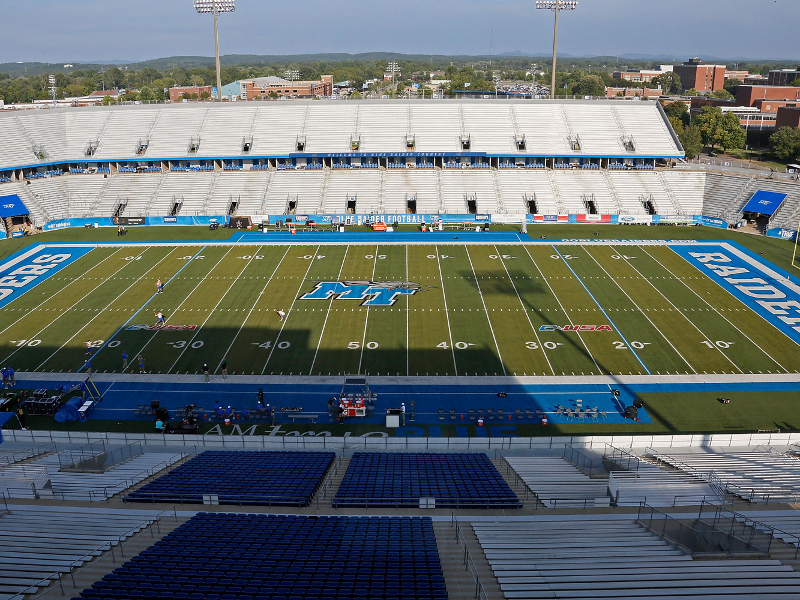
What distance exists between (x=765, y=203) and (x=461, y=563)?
49.3 meters

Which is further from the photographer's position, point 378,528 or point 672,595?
point 378,528

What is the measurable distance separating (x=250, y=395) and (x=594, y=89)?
5885 inches

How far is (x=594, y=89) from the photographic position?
154 meters

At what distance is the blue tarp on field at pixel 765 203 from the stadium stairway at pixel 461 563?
153 ft

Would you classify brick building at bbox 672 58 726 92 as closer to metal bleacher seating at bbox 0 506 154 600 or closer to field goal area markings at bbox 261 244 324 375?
field goal area markings at bbox 261 244 324 375

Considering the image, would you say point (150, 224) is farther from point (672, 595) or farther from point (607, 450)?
point (672, 595)

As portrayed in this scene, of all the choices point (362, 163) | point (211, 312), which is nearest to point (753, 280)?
point (211, 312)

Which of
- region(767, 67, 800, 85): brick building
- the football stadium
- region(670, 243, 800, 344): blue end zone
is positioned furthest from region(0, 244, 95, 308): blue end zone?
region(767, 67, 800, 85): brick building

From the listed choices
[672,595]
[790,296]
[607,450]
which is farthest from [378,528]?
[790,296]

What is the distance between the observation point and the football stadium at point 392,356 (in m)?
12.4

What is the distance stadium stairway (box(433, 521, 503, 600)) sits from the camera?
1100cm

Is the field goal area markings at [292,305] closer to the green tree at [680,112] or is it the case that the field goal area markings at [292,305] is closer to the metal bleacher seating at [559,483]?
the metal bleacher seating at [559,483]

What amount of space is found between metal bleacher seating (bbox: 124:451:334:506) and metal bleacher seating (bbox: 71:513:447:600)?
100cm

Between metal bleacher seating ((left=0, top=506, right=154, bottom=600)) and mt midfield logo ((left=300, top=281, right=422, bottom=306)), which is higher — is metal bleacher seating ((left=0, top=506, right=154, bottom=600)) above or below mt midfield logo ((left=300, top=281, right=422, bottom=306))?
above
